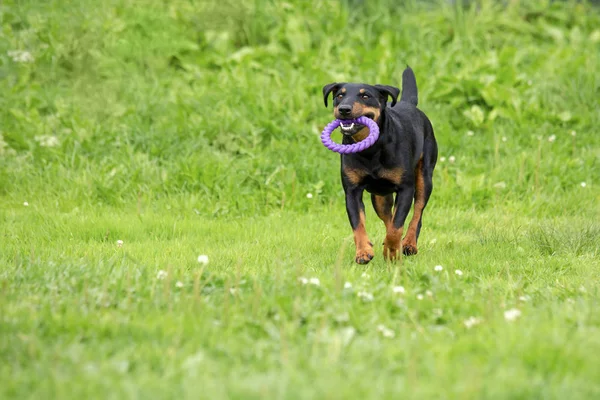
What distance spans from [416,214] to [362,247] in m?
0.89

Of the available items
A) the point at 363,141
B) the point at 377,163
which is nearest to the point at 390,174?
the point at 377,163

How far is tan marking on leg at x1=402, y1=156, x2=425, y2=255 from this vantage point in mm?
6057

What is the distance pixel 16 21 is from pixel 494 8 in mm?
6449

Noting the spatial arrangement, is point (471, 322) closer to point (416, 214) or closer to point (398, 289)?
point (398, 289)

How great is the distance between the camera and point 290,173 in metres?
7.70

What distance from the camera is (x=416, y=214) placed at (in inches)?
248

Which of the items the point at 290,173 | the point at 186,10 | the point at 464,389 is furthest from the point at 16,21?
the point at 464,389

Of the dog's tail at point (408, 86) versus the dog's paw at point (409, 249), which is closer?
the dog's paw at point (409, 249)

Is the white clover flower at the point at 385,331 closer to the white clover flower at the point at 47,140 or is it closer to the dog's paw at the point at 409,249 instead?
the dog's paw at the point at 409,249

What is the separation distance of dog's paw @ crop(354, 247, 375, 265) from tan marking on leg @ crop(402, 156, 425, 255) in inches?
23.5

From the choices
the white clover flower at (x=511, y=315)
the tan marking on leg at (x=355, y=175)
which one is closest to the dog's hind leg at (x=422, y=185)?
the tan marking on leg at (x=355, y=175)

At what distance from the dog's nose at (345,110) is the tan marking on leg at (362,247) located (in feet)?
2.56

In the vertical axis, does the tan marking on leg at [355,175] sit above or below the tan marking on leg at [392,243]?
above

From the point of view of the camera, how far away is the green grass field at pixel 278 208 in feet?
10.7
